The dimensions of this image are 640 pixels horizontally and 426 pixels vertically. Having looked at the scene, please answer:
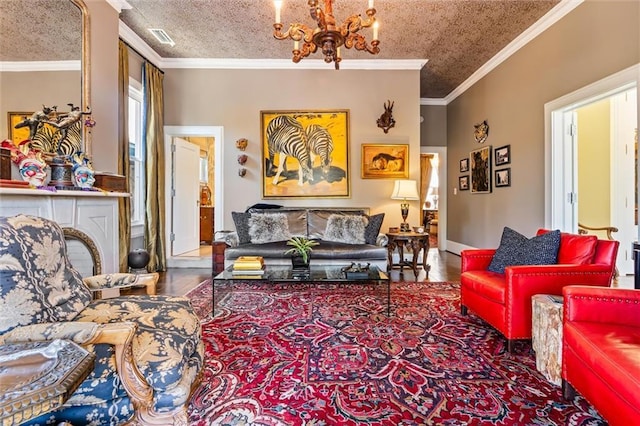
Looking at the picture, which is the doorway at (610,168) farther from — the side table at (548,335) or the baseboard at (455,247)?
the side table at (548,335)

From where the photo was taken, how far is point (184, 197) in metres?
5.34

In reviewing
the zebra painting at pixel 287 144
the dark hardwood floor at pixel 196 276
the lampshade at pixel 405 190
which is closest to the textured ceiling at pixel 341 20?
the zebra painting at pixel 287 144

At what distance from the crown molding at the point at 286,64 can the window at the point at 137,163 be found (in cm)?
89

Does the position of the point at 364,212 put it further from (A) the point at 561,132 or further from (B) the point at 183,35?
(B) the point at 183,35

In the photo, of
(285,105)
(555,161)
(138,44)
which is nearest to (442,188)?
(555,161)

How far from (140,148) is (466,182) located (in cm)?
555

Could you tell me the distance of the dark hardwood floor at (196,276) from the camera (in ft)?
12.2

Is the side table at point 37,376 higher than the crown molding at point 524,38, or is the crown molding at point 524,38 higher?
the crown molding at point 524,38

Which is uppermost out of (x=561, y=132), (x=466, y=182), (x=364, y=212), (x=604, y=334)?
(x=561, y=132)

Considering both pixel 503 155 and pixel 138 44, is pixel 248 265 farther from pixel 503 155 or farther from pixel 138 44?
pixel 503 155

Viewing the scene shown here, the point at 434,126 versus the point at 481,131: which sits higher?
the point at 434,126

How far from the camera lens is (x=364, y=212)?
4762 millimetres

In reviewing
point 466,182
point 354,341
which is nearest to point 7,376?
point 354,341

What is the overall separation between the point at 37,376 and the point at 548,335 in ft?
7.49
